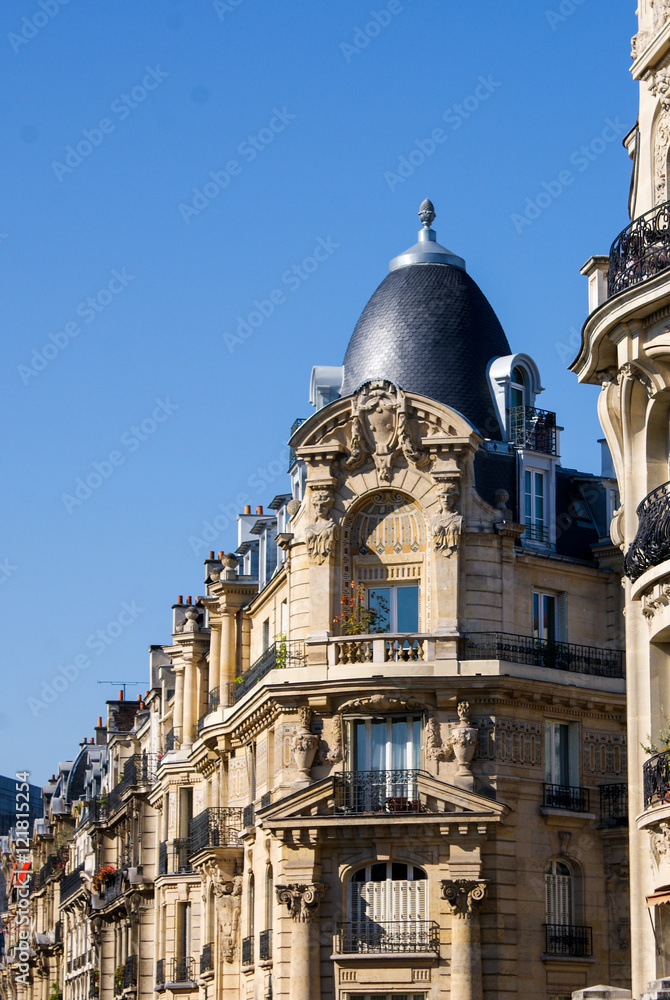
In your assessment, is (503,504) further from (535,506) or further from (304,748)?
(304,748)

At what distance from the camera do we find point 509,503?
4141cm

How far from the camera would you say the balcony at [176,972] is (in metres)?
49.9

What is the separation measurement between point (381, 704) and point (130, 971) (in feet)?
76.4

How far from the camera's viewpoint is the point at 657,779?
76.7 ft

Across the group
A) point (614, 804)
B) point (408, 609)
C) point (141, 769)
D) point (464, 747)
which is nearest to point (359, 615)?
point (408, 609)

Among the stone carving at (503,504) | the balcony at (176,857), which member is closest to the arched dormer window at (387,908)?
the stone carving at (503,504)

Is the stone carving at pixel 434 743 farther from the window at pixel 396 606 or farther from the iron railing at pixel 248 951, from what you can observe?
the iron railing at pixel 248 951

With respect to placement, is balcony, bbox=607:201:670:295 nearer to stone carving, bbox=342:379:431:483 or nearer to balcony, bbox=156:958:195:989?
stone carving, bbox=342:379:431:483

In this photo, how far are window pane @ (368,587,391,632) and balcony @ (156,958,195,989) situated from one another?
48.0ft

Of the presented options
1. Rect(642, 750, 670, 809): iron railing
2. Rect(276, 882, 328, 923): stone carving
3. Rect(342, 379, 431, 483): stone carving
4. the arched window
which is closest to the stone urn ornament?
the arched window

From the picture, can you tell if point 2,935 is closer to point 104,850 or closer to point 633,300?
point 104,850

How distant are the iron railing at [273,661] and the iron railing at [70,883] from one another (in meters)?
29.3

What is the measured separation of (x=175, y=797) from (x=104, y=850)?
17115mm

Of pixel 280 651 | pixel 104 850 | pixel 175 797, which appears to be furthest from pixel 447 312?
pixel 104 850
